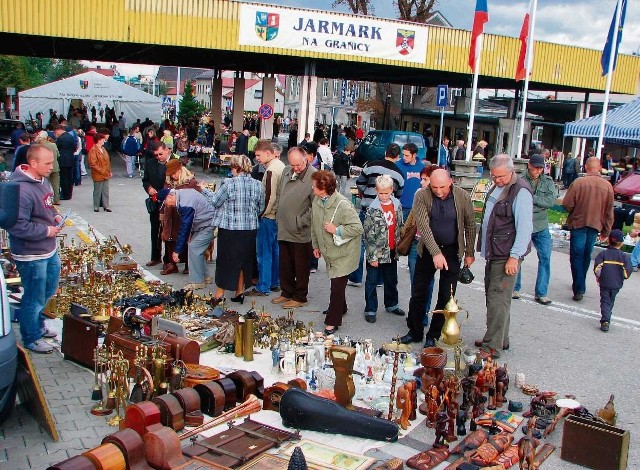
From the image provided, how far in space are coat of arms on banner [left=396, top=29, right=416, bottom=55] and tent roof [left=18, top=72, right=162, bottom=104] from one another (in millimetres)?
13960

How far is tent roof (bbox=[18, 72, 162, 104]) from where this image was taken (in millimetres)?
29297

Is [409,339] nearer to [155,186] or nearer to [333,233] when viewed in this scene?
[333,233]

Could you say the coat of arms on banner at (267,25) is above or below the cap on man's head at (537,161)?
above

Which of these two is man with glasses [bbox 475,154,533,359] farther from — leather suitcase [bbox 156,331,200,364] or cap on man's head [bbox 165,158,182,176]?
cap on man's head [bbox 165,158,182,176]

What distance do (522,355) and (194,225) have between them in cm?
416

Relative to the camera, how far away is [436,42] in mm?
22578

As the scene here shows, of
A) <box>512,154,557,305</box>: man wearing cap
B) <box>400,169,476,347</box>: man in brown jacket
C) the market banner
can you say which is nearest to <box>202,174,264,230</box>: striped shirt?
<box>400,169,476,347</box>: man in brown jacket

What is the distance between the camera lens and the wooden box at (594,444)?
465cm

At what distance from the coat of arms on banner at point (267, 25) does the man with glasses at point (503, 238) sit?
1488 cm

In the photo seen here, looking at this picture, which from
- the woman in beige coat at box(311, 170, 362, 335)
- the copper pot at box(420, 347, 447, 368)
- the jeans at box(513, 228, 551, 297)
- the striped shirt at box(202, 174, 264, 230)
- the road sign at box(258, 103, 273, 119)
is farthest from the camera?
the road sign at box(258, 103, 273, 119)

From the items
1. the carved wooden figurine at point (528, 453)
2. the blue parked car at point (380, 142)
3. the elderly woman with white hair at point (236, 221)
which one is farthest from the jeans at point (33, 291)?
the blue parked car at point (380, 142)

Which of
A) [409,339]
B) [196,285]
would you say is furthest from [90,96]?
[409,339]

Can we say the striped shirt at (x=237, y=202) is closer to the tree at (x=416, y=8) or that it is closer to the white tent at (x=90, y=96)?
the white tent at (x=90, y=96)

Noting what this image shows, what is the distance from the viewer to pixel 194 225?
8391 mm
